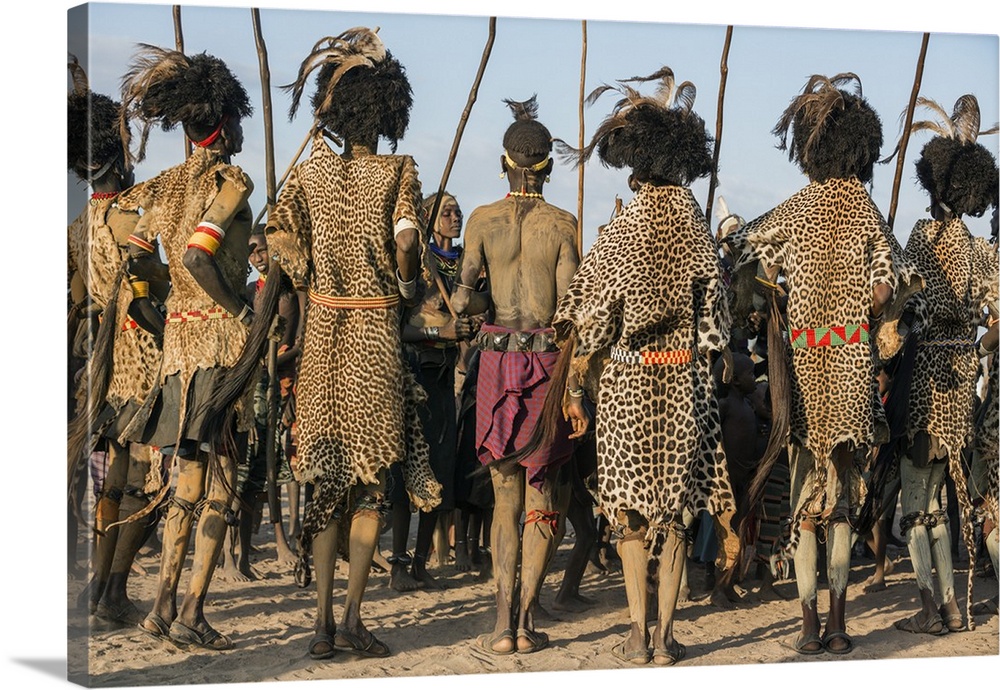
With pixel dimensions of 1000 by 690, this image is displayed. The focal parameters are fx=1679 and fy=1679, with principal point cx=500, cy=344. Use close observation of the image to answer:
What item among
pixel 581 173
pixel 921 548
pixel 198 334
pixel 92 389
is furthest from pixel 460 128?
pixel 921 548

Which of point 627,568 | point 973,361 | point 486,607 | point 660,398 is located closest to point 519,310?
point 660,398

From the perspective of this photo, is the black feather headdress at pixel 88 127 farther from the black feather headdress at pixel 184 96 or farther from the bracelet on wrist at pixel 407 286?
the bracelet on wrist at pixel 407 286

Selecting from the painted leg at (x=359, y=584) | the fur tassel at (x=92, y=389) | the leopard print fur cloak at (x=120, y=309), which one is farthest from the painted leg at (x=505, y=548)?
the fur tassel at (x=92, y=389)

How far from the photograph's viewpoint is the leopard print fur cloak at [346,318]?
26.3 ft

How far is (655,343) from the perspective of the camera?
26.4 feet

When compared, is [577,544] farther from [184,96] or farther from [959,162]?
[184,96]

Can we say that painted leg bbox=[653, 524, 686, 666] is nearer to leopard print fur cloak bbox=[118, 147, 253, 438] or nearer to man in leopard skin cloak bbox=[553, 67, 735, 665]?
man in leopard skin cloak bbox=[553, 67, 735, 665]

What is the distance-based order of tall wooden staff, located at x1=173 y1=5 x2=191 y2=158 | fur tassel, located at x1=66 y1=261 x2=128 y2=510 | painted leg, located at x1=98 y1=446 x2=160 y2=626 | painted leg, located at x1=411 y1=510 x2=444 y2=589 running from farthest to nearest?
painted leg, located at x1=411 y1=510 x2=444 y2=589
painted leg, located at x1=98 y1=446 x2=160 y2=626
tall wooden staff, located at x1=173 y1=5 x2=191 y2=158
fur tassel, located at x1=66 y1=261 x2=128 y2=510

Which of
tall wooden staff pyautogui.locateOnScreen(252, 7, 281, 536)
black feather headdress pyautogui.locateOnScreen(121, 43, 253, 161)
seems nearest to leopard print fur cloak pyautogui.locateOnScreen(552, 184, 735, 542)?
tall wooden staff pyautogui.locateOnScreen(252, 7, 281, 536)

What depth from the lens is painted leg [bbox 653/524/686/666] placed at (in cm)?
805

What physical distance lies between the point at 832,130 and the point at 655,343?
1.53 metres

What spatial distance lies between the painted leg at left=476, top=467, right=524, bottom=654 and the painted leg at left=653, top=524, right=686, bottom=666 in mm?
729

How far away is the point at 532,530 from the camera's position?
8312 millimetres

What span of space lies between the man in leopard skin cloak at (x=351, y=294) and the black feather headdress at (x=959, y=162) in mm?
2892
